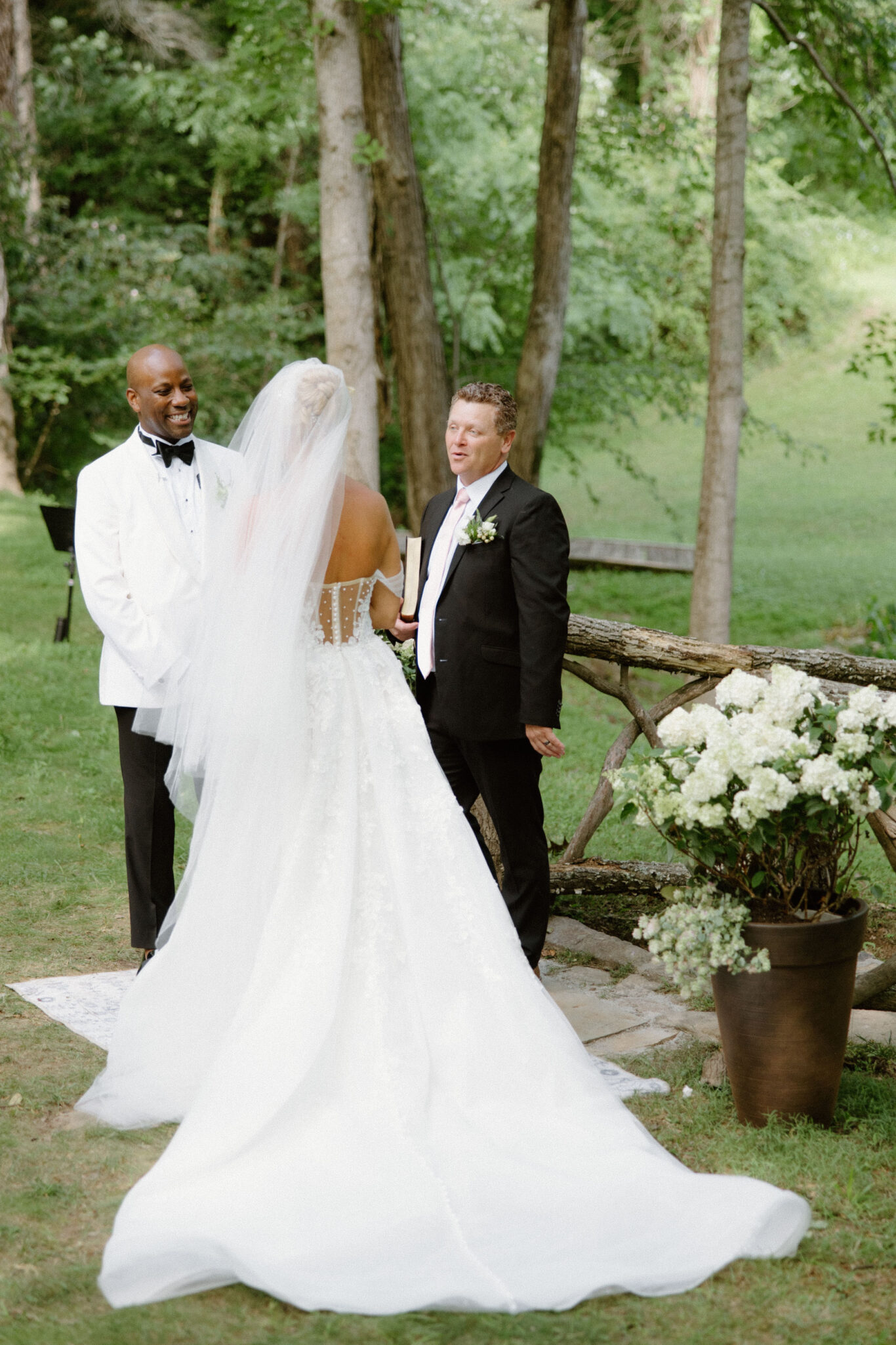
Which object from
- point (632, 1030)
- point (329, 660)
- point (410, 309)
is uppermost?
point (410, 309)

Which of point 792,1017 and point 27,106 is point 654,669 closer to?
point 792,1017

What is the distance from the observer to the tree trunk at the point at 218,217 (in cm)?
2027

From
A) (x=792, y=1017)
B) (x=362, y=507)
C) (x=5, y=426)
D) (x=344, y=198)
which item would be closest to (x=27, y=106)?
(x=5, y=426)

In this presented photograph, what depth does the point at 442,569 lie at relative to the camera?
455cm

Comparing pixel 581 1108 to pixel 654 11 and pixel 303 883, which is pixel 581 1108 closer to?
pixel 303 883

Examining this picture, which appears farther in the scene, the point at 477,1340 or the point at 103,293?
the point at 103,293

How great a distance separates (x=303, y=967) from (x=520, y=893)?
4.15ft

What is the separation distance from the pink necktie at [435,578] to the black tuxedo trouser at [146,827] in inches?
39.1

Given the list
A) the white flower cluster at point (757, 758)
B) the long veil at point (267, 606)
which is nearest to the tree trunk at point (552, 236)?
the long veil at point (267, 606)

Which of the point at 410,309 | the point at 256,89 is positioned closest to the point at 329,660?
the point at 410,309

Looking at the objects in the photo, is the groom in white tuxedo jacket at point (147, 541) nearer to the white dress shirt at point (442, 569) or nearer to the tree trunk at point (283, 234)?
the white dress shirt at point (442, 569)

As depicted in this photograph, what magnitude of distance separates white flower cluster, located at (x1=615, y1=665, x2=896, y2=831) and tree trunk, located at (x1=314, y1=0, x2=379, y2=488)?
4.61 metres

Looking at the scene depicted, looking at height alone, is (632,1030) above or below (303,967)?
below

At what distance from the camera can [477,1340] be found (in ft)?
8.63
